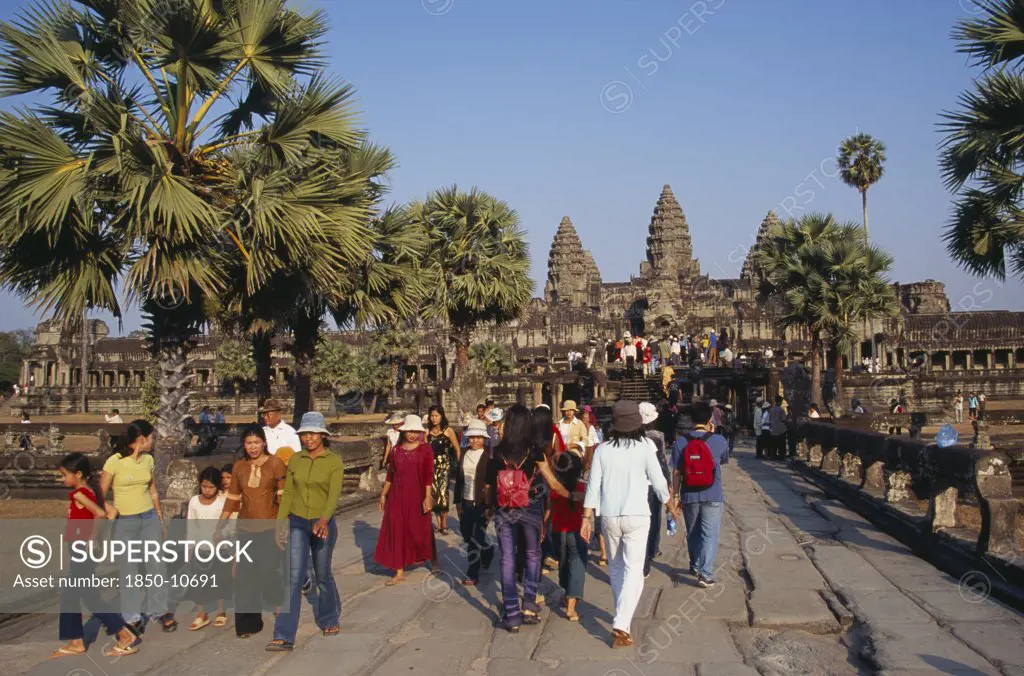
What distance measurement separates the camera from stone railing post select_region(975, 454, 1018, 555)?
7.75 meters

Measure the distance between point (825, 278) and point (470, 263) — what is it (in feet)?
38.4

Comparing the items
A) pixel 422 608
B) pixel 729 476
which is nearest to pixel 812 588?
pixel 422 608

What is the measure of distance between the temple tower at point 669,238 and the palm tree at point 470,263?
62640 millimetres

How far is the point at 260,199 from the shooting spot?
34.6 feet

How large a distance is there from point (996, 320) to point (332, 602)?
201ft

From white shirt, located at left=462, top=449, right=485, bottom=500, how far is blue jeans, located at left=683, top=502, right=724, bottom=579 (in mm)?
2002

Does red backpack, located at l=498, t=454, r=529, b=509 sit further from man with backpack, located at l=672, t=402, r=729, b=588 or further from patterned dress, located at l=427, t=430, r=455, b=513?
patterned dress, located at l=427, t=430, r=455, b=513

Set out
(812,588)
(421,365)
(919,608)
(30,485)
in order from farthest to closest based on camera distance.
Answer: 1. (421,365)
2. (30,485)
3. (812,588)
4. (919,608)

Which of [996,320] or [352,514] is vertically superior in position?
[996,320]

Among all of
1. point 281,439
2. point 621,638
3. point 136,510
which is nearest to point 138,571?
point 136,510

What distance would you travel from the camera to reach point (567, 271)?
312ft

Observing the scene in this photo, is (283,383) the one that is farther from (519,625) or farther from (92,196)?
(519,625)
